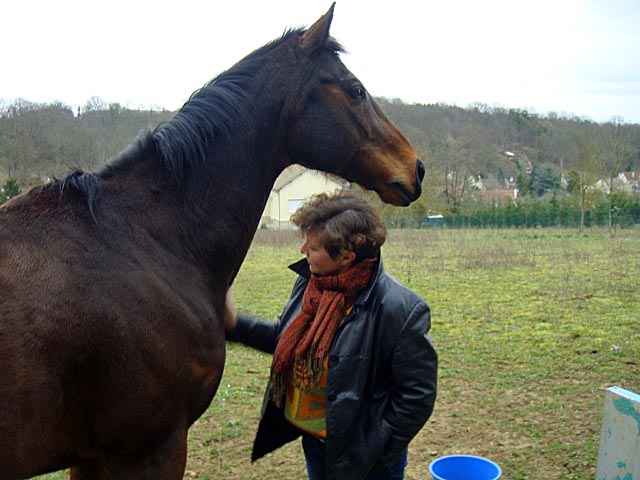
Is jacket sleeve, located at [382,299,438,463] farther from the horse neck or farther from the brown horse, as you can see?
the horse neck

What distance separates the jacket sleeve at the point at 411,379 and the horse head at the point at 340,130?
69 centimetres

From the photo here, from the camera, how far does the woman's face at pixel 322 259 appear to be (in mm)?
2428

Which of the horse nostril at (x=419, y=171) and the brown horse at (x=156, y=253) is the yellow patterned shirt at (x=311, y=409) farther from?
the horse nostril at (x=419, y=171)

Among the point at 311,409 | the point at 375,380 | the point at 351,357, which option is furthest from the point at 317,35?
the point at 311,409

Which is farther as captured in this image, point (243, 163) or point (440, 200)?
point (440, 200)

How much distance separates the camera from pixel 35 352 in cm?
167

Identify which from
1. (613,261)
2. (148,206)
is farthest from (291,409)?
(613,261)

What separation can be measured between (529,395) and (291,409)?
12.3ft

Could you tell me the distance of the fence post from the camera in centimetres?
290

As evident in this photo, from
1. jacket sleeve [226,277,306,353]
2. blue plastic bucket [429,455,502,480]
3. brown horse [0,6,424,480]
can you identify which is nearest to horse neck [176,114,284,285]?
brown horse [0,6,424,480]

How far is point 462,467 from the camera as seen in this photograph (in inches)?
119

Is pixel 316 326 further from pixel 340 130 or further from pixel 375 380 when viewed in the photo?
pixel 340 130

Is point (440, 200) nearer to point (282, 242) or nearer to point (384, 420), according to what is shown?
point (282, 242)

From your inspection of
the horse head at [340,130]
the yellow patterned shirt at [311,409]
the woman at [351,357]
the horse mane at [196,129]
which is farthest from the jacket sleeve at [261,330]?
the horse mane at [196,129]
